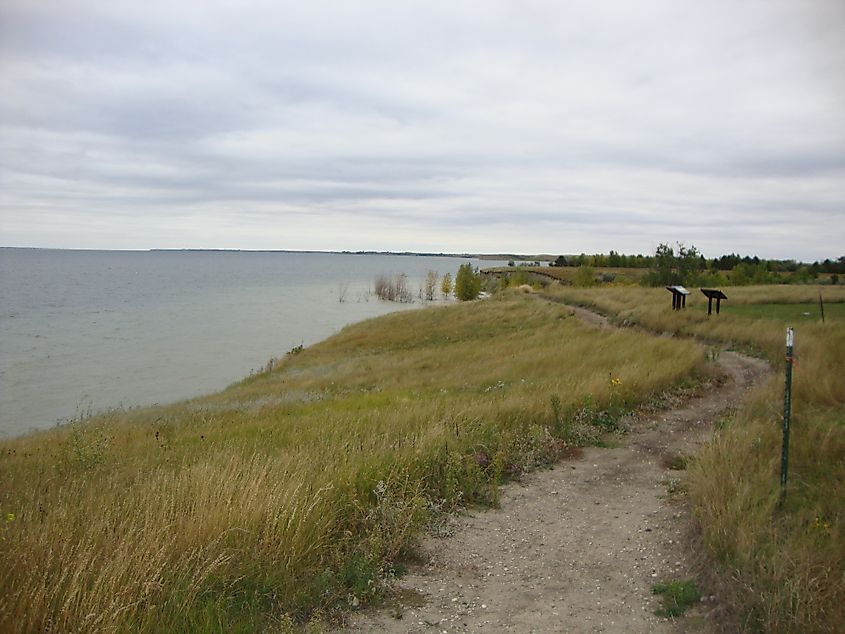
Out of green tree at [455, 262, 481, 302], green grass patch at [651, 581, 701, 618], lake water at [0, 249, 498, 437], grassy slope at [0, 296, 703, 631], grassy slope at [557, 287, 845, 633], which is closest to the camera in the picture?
grassy slope at [557, 287, 845, 633]

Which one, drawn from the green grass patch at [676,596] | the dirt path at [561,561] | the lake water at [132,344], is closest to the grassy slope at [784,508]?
the green grass patch at [676,596]

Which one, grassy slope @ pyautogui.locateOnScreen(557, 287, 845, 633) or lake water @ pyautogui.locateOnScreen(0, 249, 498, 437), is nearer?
grassy slope @ pyautogui.locateOnScreen(557, 287, 845, 633)

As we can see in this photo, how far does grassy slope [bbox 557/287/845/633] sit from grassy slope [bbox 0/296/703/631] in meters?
2.51

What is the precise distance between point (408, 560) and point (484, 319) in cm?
3216

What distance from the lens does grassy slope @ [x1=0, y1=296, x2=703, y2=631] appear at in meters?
3.98

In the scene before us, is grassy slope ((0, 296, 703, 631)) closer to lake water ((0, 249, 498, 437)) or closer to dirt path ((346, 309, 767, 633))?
dirt path ((346, 309, 767, 633))

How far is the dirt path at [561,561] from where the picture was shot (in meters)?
4.36

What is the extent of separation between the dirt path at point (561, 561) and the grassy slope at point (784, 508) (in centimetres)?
42

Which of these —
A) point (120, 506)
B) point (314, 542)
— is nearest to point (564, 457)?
point (314, 542)

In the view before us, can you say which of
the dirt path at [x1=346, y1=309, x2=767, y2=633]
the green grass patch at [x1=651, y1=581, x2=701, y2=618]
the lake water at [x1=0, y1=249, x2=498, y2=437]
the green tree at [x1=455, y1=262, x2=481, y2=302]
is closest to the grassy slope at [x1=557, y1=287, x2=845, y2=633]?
the green grass patch at [x1=651, y1=581, x2=701, y2=618]

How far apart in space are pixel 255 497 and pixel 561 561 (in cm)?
286

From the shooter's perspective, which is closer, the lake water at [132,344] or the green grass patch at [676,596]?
the green grass patch at [676,596]

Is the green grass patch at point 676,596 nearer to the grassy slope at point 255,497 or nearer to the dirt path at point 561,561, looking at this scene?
the dirt path at point 561,561

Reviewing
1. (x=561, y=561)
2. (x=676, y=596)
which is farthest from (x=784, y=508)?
(x=561, y=561)
